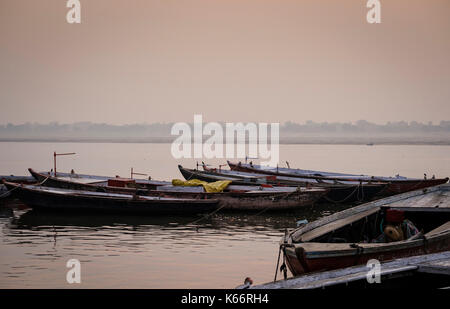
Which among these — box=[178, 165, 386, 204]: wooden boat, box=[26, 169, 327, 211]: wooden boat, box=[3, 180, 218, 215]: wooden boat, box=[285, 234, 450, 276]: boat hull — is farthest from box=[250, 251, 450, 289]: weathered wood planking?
box=[178, 165, 386, 204]: wooden boat

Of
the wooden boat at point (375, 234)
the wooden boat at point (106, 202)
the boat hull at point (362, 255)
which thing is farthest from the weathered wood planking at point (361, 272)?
the wooden boat at point (106, 202)

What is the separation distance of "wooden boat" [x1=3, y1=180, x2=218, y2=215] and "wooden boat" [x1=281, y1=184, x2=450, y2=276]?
968 centimetres

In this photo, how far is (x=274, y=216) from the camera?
78.3 feet

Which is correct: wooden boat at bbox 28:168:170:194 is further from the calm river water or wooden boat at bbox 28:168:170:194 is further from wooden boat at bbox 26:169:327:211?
the calm river water

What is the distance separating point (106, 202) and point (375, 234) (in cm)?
1261

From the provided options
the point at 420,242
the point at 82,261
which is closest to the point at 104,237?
the point at 82,261

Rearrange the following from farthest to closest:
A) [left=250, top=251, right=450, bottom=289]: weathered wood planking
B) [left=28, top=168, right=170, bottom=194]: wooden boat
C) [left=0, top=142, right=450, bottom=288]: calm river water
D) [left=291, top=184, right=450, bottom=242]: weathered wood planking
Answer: [left=28, top=168, right=170, bottom=194]: wooden boat → [left=0, top=142, right=450, bottom=288]: calm river water → [left=291, top=184, right=450, bottom=242]: weathered wood planking → [left=250, top=251, right=450, bottom=289]: weathered wood planking

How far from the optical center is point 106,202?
912 inches

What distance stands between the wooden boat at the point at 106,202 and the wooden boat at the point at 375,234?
381 inches

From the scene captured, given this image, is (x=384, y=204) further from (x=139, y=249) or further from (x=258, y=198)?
(x=258, y=198)

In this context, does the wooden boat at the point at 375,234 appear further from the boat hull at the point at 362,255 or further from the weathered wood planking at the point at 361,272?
the weathered wood planking at the point at 361,272

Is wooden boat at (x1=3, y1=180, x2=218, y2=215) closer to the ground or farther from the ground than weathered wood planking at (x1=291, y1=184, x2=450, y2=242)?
closer to the ground

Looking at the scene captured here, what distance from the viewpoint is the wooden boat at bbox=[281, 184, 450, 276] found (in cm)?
1156

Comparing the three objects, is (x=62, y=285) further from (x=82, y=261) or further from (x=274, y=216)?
(x=274, y=216)
